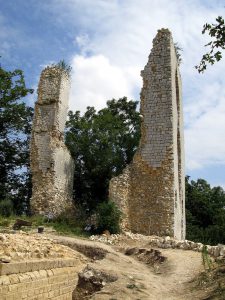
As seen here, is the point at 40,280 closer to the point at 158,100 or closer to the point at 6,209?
the point at 6,209

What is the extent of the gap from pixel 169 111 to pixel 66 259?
938cm

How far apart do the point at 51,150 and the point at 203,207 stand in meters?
10.3

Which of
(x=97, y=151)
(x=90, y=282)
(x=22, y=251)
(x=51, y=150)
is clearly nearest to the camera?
(x=22, y=251)

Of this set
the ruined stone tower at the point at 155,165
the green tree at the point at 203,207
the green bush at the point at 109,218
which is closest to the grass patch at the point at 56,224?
the green bush at the point at 109,218

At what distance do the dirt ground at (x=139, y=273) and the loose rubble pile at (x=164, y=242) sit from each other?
1.16 ft

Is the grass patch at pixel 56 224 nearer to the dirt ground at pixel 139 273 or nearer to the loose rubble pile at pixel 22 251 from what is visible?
the dirt ground at pixel 139 273

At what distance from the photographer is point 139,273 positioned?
8883 millimetres

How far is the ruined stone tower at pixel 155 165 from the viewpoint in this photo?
15.2m

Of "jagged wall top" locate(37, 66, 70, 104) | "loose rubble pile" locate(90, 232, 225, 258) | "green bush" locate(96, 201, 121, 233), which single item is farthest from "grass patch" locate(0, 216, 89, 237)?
"jagged wall top" locate(37, 66, 70, 104)

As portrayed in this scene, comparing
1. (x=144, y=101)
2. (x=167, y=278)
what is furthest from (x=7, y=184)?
(x=167, y=278)

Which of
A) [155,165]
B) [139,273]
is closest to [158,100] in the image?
[155,165]

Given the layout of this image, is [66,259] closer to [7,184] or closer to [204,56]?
[204,56]

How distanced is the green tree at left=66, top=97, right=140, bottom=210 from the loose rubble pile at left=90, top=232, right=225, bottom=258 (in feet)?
16.9

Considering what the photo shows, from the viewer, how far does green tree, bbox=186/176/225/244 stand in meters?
21.3
